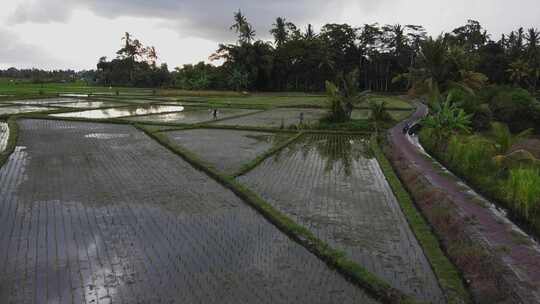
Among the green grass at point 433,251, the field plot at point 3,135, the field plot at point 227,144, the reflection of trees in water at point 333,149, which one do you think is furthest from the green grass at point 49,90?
the green grass at point 433,251

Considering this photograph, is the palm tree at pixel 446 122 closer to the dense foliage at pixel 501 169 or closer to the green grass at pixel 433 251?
the dense foliage at pixel 501 169

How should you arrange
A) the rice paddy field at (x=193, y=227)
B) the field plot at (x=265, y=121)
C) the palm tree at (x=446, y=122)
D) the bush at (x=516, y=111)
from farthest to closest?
the bush at (x=516, y=111)
the field plot at (x=265, y=121)
the palm tree at (x=446, y=122)
the rice paddy field at (x=193, y=227)

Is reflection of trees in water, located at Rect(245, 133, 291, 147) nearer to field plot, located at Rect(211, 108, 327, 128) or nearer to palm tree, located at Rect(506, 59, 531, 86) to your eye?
field plot, located at Rect(211, 108, 327, 128)

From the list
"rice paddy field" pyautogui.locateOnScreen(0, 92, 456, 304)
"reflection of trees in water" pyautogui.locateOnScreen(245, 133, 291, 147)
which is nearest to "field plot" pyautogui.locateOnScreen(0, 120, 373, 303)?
"rice paddy field" pyautogui.locateOnScreen(0, 92, 456, 304)

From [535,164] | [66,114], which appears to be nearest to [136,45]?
[66,114]

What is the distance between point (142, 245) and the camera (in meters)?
5.45

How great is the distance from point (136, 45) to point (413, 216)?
5962cm

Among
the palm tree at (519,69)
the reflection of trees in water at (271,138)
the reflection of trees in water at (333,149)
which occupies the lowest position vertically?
the reflection of trees in water at (333,149)

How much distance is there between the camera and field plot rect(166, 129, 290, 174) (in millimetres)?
10742

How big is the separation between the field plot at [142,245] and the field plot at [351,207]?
0.61 metres

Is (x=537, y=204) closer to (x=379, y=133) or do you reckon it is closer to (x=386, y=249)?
(x=386, y=249)

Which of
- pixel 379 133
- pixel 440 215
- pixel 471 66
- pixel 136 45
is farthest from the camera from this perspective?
pixel 136 45

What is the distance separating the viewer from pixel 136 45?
196ft

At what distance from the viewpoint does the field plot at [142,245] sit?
4293 millimetres
